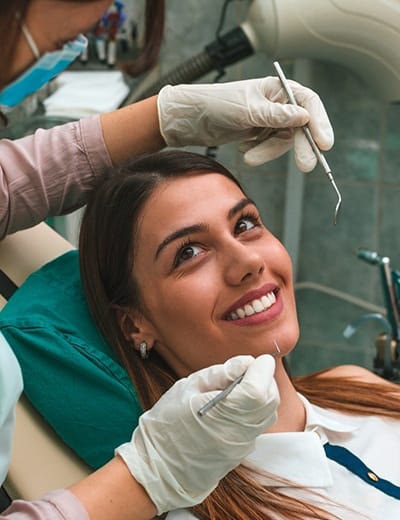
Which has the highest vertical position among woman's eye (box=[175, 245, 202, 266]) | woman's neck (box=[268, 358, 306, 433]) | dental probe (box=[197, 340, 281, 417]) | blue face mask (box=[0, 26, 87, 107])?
blue face mask (box=[0, 26, 87, 107])

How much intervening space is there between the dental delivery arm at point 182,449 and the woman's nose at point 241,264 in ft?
0.81

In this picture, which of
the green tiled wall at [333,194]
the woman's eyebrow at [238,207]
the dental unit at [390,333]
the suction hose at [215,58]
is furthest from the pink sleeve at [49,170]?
the green tiled wall at [333,194]

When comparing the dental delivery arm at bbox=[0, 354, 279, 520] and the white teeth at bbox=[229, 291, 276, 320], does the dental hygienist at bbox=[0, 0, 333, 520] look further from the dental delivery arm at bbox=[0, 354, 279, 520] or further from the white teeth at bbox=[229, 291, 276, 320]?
the white teeth at bbox=[229, 291, 276, 320]

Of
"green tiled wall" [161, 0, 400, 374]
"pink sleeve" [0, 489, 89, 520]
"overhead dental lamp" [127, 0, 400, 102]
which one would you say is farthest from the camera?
"green tiled wall" [161, 0, 400, 374]

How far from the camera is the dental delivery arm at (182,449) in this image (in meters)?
1.06

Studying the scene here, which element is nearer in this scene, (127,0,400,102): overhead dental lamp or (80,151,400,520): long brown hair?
(80,151,400,520): long brown hair

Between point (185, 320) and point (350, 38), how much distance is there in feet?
3.47

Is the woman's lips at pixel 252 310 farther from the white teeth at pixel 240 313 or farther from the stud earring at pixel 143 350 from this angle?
the stud earring at pixel 143 350

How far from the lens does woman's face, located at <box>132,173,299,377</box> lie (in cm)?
134

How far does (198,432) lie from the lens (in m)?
1.08

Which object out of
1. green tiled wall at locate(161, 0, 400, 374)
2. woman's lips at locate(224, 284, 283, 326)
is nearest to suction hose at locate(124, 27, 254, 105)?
green tiled wall at locate(161, 0, 400, 374)

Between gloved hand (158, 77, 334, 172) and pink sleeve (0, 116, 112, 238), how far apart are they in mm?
162

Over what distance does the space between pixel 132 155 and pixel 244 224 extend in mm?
315

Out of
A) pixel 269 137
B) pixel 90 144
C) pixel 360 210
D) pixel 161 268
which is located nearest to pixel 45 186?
pixel 90 144
